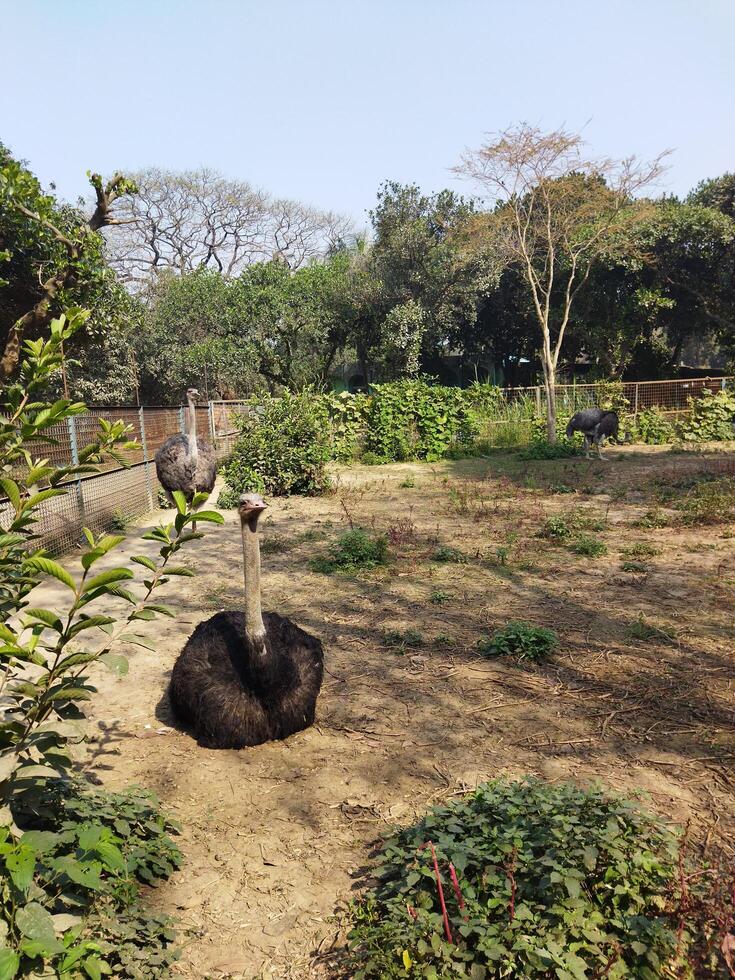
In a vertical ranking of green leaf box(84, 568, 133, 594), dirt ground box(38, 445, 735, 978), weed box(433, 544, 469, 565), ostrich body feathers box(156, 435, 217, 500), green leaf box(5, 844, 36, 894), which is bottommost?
dirt ground box(38, 445, 735, 978)

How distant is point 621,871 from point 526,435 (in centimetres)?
1656

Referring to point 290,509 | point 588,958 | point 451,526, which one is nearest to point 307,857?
point 588,958

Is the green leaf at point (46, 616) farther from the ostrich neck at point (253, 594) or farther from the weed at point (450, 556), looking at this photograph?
the weed at point (450, 556)

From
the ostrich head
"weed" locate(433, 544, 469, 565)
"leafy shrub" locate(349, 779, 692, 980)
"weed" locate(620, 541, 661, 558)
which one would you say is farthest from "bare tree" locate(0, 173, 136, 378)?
"weed" locate(620, 541, 661, 558)

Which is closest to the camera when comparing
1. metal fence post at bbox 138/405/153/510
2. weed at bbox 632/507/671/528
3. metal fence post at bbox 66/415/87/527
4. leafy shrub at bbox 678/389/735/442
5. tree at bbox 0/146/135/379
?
metal fence post at bbox 66/415/87/527

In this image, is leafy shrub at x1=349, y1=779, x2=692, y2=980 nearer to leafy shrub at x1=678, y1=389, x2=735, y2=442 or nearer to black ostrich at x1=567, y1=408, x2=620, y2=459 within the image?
black ostrich at x1=567, y1=408, x2=620, y2=459

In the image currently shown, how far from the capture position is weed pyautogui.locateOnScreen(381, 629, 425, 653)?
482cm

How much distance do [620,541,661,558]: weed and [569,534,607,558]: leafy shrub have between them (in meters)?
0.20

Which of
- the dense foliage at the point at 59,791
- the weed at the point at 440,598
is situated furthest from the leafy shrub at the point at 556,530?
the dense foliage at the point at 59,791

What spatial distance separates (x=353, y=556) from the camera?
6934mm

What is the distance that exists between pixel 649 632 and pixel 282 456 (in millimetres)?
7477

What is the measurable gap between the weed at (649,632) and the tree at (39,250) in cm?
705

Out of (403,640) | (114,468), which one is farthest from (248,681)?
(114,468)

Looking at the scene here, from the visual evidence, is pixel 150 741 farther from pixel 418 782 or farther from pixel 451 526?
pixel 451 526
